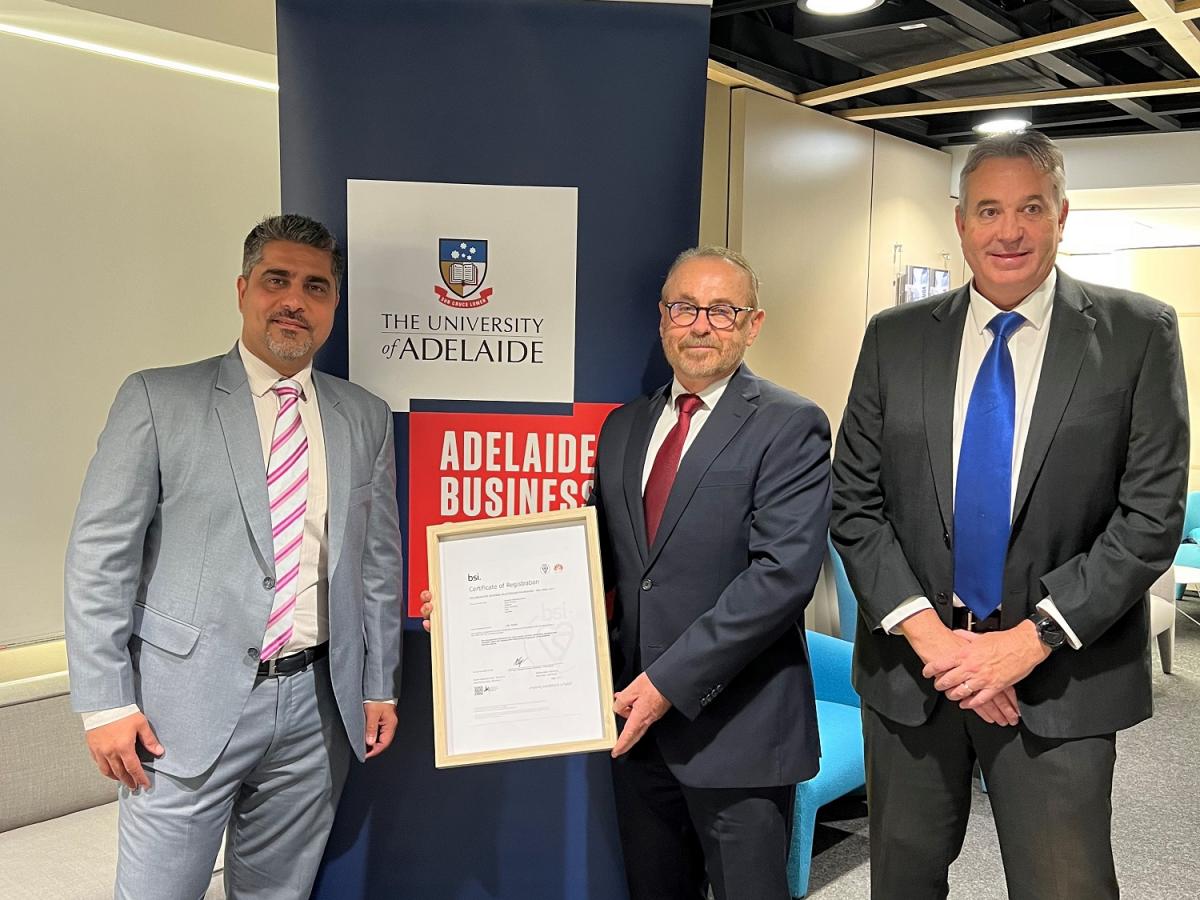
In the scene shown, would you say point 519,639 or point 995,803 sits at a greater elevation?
point 519,639

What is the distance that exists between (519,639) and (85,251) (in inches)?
90.0

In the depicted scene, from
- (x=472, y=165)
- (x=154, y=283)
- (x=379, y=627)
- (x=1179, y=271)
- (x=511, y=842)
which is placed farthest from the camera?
(x=1179, y=271)

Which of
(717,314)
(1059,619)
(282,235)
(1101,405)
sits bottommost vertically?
(1059,619)

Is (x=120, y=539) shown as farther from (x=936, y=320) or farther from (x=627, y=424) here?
(x=936, y=320)

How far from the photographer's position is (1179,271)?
8945 mm

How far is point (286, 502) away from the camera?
2.15 metres

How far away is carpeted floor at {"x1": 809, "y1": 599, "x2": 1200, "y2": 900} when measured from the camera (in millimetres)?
3535

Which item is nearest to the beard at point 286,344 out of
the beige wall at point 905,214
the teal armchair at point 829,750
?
the teal armchair at point 829,750

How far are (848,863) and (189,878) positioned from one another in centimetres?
245

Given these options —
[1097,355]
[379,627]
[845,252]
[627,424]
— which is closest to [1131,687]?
[1097,355]

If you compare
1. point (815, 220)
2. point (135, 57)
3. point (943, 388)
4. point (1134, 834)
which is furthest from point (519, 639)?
point (815, 220)

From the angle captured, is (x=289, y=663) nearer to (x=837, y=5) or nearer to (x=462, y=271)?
(x=462, y=271)

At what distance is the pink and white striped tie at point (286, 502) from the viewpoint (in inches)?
83.7

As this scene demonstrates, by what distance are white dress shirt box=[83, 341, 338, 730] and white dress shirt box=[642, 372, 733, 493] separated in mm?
700
